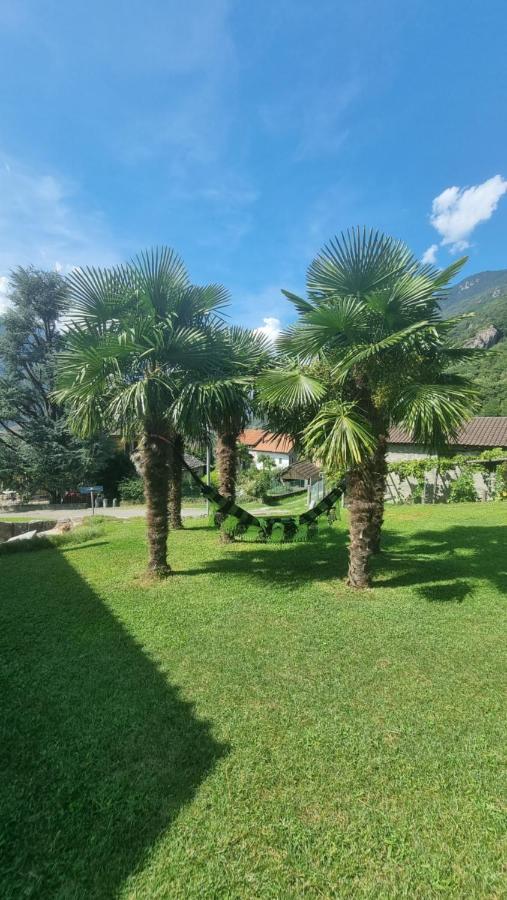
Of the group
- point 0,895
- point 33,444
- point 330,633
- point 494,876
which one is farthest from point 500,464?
point 33,444

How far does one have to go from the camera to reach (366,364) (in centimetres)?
596

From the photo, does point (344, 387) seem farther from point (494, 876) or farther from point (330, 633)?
point (494, 876)

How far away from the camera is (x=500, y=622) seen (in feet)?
16.8

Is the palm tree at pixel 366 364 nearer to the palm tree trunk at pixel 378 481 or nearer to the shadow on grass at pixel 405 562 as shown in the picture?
the palm tree trunk at pixel 378 481

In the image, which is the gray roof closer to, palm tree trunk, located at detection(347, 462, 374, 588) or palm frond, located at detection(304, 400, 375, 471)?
palm tree trunk, located at detection(347, 462, 374, 588)

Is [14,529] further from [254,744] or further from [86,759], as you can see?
[254,744]

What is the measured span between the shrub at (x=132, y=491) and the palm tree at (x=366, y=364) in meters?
23.0

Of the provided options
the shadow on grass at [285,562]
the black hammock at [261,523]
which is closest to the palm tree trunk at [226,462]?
the shadow on grass at [285,562]

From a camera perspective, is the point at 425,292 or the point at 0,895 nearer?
the point at 0,895

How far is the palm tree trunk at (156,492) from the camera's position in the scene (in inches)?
270

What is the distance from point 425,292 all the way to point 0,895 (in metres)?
6.67

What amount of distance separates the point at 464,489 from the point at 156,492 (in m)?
14.1

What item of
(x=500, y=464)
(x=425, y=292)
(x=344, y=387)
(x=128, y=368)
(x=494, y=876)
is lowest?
(x=494, y=876)

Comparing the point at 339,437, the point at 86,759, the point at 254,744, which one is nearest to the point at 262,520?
the point at 339,437
